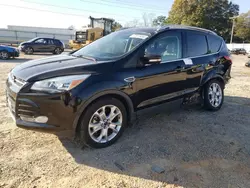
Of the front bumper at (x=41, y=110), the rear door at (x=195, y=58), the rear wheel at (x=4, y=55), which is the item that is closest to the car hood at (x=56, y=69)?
the front bumper at (x=41, y=110)

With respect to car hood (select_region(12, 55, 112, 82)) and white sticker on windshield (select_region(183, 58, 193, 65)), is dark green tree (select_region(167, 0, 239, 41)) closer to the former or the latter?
white sticker on windshield (select_region(183, 58, 193, 65))

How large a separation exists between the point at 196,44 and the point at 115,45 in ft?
5.69

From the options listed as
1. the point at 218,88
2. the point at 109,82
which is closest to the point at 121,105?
the point at 109,82

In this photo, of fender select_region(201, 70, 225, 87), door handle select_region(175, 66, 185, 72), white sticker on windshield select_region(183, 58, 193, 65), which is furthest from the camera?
fender select_region(201, 70, 225, 87)

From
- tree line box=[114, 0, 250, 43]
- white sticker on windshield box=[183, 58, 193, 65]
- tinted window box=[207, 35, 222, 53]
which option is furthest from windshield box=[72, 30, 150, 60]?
tree line box=[114, 0, 250, 43]

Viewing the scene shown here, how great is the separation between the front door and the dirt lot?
0.92 feet

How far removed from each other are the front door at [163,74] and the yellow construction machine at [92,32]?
1822 cm

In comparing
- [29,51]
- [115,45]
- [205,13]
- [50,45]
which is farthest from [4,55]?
[205,13]

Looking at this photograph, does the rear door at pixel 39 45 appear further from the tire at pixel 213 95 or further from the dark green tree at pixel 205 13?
the dark green tree at pixel 205 13

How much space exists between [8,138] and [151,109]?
2.28 metres

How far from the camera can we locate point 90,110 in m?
3.05

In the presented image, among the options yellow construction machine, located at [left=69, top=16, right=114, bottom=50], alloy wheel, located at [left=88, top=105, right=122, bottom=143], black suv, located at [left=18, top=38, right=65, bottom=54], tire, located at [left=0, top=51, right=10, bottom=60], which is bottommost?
alloy wheel, located at [left=88, top=105, right=122, bottom=143]

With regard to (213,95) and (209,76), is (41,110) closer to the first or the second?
(209,76)

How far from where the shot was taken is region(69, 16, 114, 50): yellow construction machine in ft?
73.6
